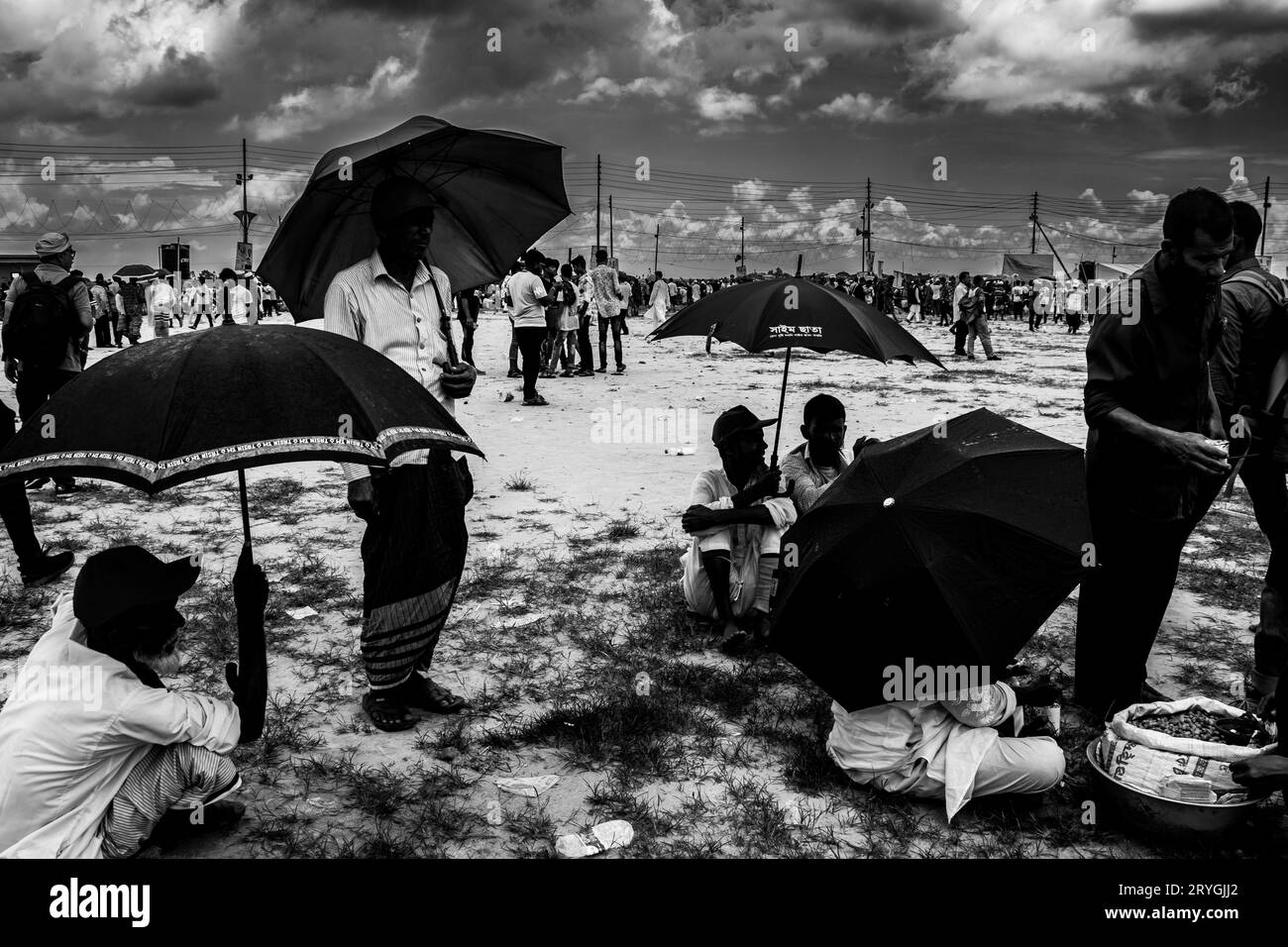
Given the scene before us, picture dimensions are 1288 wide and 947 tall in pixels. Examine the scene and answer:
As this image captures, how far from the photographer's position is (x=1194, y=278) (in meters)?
3.42

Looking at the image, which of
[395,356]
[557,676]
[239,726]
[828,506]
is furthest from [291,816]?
[828,506]

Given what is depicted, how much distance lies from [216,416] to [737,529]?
273 centimetres

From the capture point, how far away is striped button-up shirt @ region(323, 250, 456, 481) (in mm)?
3672

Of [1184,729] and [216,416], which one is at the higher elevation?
[216,416]

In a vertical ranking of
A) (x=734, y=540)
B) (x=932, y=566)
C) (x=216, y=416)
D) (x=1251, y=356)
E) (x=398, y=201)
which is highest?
(x=398, y=201)

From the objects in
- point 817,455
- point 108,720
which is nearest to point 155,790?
point 108,720

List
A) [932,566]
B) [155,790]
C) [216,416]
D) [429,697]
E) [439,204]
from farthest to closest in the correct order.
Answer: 1. [439,204]
2. [429,697]
3. [932,566]
4. [155,790]
5. [216,416]

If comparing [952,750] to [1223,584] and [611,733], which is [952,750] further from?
[1223,584]

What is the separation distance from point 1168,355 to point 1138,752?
1465mm

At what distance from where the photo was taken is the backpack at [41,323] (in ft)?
22.5

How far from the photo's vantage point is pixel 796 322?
14.8 feet

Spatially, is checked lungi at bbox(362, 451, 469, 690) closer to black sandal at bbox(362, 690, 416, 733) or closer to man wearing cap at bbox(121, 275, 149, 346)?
black sandal at bbox(362, 690, 416, 733)

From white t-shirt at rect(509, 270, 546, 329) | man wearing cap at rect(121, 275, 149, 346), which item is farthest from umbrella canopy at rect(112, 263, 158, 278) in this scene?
white t-shirt at rect(509, 270, 546, 329)
